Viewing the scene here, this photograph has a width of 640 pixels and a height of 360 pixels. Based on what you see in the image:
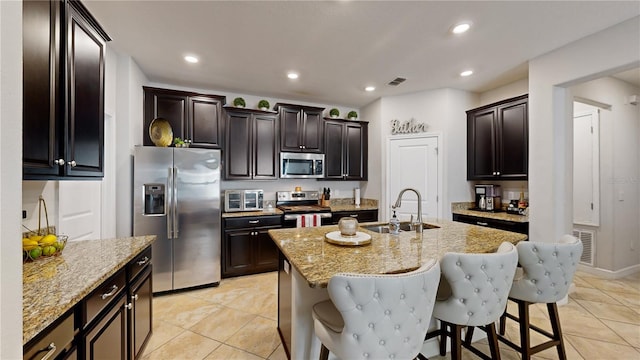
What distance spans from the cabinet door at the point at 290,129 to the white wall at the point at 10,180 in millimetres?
3483

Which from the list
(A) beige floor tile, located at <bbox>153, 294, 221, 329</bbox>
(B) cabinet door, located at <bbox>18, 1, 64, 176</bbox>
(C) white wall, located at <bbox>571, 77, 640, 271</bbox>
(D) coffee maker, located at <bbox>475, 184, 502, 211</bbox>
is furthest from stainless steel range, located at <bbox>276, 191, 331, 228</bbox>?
(C) white wall, located at <bbox>571, 77, 640, 271</bbox>

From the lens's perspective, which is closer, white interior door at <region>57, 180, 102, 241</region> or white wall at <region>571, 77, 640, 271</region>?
white interior door at <region>57, 180, 102, 241</region>

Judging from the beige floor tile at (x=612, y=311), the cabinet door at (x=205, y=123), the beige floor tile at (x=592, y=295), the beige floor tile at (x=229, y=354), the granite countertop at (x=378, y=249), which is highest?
the cabinet door at (x=205, y=123)

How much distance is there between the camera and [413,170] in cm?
413

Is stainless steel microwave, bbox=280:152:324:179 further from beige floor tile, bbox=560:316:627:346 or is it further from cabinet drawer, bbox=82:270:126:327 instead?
beige floor tile, bbox=560:316:627:346

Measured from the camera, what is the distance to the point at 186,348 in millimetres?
2051

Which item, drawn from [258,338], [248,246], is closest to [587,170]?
[258,338]

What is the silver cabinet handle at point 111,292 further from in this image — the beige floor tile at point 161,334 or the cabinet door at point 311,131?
the cabinet door at point 311,131

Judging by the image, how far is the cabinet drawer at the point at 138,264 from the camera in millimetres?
1620

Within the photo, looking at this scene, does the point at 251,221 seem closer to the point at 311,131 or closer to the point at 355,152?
the point at 311,131

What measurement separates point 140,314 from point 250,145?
253 cm

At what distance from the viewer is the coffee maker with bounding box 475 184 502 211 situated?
147 inches

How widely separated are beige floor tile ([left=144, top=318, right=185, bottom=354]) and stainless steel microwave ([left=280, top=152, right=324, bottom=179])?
2337mm

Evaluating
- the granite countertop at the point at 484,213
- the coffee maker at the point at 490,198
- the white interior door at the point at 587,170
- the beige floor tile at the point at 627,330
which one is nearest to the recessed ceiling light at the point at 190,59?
the granite countertop at the point at 484,213
